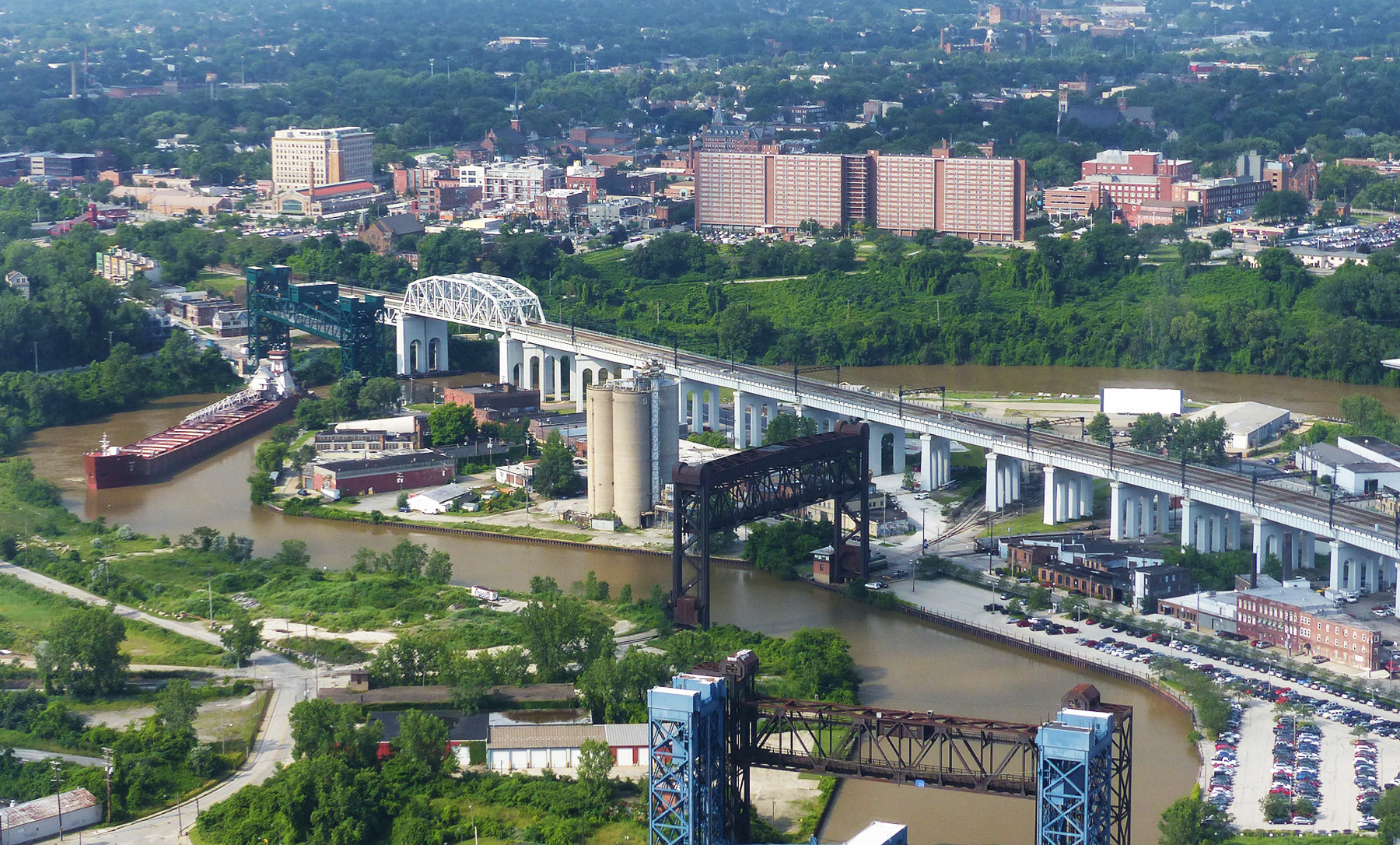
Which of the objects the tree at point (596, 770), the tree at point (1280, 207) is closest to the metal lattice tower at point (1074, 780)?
the tree at point (596, 770)

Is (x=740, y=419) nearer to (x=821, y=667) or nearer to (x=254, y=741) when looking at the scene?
(x=821, y=667)

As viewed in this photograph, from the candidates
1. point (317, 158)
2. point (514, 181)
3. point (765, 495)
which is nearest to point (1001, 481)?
point (765, 495)

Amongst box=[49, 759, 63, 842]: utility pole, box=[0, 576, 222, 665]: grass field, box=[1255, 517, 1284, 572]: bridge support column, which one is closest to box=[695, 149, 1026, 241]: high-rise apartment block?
box=[1255, 517, 1284, 572]: bridge support column

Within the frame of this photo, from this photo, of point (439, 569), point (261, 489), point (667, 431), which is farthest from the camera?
point (261, 489)

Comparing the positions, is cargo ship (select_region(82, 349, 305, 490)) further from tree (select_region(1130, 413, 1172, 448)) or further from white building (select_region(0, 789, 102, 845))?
tree (select_region(1130, 413, 1172, 448))

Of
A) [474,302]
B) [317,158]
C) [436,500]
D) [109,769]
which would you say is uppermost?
[317,158]

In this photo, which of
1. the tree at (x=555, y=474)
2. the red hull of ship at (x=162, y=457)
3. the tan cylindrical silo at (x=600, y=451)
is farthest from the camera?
the red hull of ship at (x=162, y=457)

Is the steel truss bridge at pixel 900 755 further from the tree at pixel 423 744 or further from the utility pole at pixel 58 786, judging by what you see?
the utility pole at pixel 58 786
